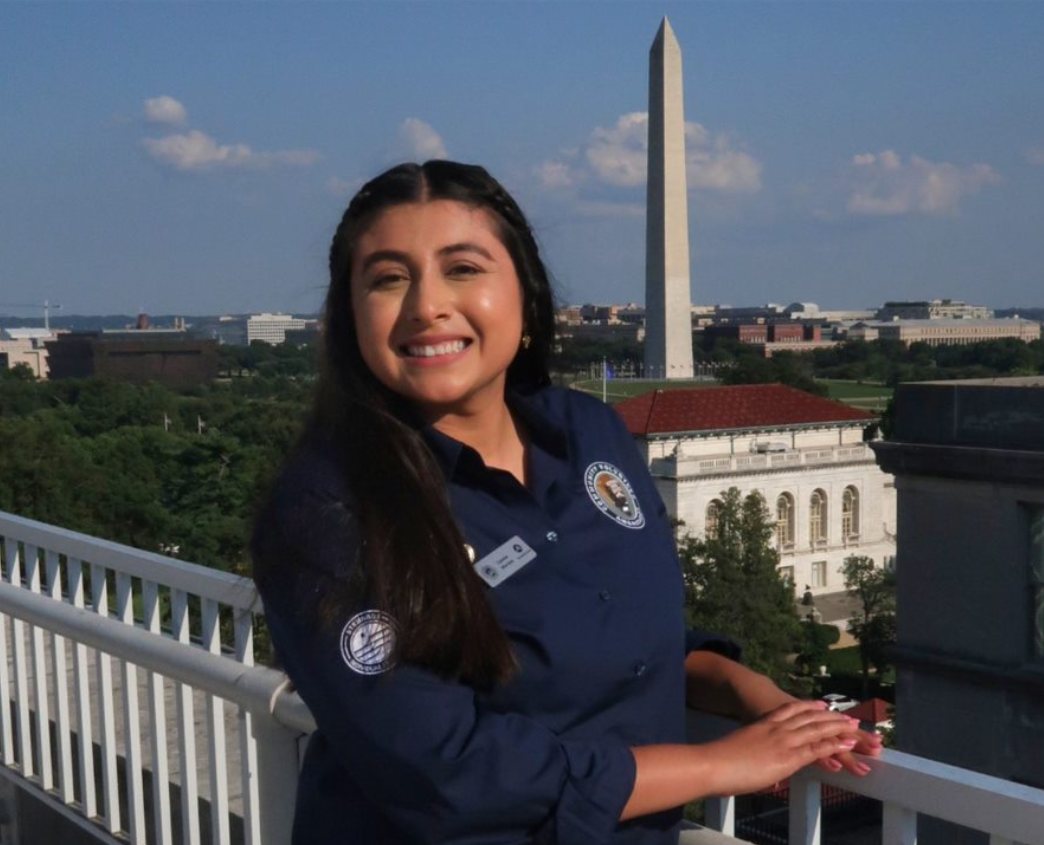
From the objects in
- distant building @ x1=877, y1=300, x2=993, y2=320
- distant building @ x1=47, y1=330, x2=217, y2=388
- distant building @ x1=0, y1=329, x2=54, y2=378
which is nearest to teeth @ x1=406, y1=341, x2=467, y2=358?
distant building @ x1=47, y1=330, x2=217, y2=388

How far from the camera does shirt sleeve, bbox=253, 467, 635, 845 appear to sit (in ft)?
5.14

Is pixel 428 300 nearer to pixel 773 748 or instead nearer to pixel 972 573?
pixel 773 748

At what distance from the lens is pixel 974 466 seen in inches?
383

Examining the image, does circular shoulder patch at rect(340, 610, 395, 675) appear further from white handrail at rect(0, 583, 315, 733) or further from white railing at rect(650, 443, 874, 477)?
white railing at rect(650, 443, 874, 477)

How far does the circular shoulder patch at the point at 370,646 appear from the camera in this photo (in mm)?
1563

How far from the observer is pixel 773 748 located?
1.74 m

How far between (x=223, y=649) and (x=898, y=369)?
2968 inches

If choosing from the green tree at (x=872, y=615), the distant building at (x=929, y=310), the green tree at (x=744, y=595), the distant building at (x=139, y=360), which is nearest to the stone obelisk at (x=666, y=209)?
the green tree at (x=872, y=615)

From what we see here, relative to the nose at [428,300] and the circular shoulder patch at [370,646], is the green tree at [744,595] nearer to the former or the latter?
the nose at [428,300]

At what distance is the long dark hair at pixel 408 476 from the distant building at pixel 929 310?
471ft

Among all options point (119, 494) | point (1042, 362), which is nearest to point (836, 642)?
point (119, 494)

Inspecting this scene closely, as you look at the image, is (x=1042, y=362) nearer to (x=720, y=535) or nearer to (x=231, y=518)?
A: (x=720, y=535)

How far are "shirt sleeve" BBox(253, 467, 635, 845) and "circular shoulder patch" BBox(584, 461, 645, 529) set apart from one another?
33cm

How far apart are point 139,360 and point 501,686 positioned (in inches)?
2993
